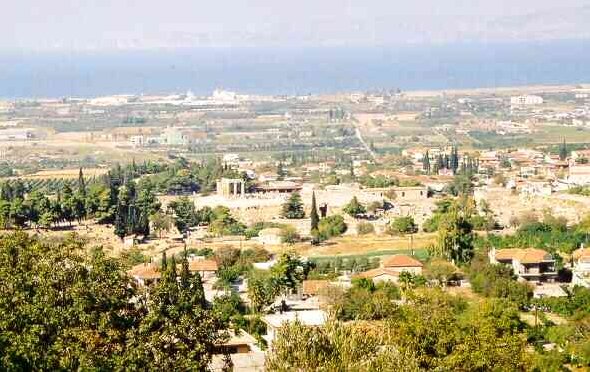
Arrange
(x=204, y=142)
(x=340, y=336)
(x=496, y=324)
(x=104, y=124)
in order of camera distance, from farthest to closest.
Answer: (x=104, y=124), (x=204, y=142), (x=496, y=324), (x=340, y=336)

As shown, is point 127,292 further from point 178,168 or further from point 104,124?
point 104,124

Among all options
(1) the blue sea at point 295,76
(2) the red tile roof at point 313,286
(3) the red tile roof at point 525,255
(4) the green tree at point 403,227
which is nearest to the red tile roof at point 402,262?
(3) the red tile roof at point 525,255

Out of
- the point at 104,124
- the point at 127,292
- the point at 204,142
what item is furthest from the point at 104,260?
the point at 104,124

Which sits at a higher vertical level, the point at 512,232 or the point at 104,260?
the point at 104,260

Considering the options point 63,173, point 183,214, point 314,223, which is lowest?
point 63,173

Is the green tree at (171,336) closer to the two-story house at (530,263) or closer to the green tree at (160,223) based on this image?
the two-story house at (530,263)

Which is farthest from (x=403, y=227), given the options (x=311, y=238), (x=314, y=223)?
(x=311, y=238)

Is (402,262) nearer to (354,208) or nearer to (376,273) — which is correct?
(376,273)

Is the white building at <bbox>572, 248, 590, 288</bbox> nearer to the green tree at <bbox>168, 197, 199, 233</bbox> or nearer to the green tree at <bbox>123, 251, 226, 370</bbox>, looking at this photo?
the green tree at <bbox>168, 197, 199, 233</bbox>
